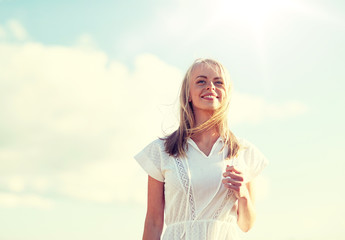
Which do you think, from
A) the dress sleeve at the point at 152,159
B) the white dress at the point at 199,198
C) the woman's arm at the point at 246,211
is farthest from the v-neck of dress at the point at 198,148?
the woman's arm at the point at 246,211

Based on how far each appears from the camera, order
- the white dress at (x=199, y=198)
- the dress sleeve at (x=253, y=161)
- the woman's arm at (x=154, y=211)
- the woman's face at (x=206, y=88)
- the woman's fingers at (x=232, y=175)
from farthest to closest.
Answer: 1. the dress sleeve at (x=253, y=161)
2. the woman's face at (x=206, y=88)
3. the woman's arm at (x=154, y=211)
4. the white dress at (x=199, y=198)
5. the woman's fingers at (x=232, y=175)

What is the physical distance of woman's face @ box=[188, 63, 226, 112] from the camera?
4.78m

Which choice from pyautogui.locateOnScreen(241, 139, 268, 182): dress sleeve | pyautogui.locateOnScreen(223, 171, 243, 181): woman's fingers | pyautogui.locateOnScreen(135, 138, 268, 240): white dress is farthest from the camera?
pyautogui.locateOnScreen(241, 139, 268, 182): dress sleeve

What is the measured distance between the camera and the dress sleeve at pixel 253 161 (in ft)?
16.0

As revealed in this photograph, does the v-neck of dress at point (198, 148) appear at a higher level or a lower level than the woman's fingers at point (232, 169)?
higher

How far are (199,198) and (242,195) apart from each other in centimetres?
40

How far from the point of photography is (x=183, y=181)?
4.56 meters

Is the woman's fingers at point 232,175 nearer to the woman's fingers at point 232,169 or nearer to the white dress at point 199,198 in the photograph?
the woman's fingers at point 232,169

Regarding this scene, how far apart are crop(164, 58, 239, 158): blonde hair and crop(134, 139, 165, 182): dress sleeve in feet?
0.37

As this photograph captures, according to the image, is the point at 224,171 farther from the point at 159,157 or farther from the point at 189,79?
the point at 189,79

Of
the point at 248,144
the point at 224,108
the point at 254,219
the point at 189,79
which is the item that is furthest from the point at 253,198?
the point at 189,79

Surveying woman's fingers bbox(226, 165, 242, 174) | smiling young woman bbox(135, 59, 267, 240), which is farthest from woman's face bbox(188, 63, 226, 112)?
woman's fingers bbox(226, 165, 242, 174)

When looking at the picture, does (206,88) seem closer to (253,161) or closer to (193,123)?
(193,123)

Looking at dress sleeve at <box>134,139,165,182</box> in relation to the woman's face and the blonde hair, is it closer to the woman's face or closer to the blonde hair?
the blonde hair
